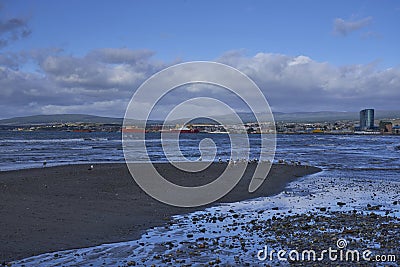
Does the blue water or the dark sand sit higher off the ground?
the dark sand

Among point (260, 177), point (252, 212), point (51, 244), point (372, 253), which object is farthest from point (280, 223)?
point (260, 177)

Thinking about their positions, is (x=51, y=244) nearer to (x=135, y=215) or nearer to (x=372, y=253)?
(x=135, y=215)

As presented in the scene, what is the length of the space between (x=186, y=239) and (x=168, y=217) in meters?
3.26

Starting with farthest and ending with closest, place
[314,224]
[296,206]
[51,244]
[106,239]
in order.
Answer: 1. [296,206]
2. [314,224]
3. [106,239]
4. [51,244]

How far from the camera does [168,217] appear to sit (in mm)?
14578

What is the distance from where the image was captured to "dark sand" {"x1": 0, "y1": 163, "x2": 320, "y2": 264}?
1120 centimetres

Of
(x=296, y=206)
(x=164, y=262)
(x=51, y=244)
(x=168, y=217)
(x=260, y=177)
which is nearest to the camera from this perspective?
(x=164, y=262)

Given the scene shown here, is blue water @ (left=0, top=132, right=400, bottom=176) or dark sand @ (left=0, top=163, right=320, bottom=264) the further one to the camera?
blue water @ (left=0, top=132, right=400, bottom=176)

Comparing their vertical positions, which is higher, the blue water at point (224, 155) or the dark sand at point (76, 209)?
the dark sand at point (76, 209)

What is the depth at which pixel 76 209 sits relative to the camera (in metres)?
15.2

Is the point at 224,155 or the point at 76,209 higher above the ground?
the point at 76,209

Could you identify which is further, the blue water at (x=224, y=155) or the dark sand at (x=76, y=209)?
the blue water at (x=224, y=155)

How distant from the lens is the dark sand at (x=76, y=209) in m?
11.2

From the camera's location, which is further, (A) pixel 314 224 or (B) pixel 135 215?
(B) pixel 135 215
